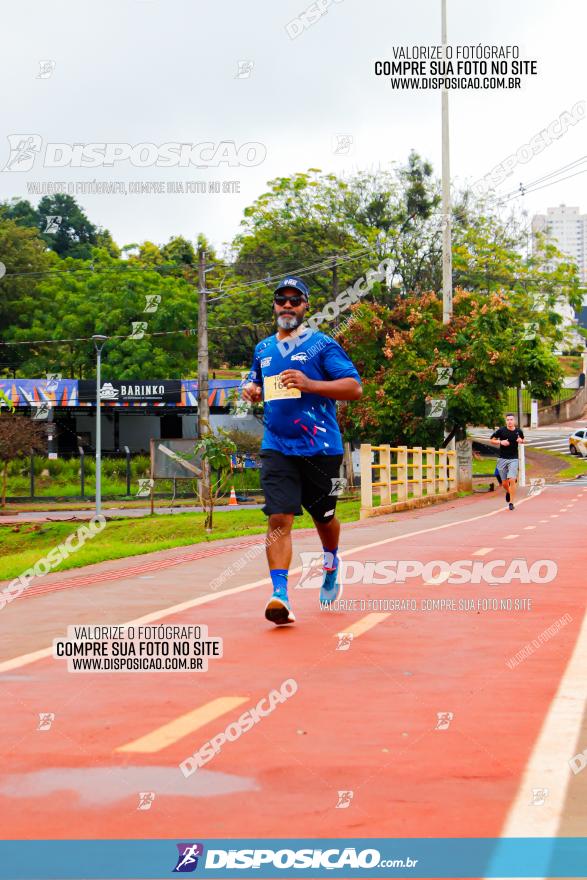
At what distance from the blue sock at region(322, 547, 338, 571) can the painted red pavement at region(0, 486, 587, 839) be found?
321mm

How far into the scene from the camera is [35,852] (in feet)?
11.3

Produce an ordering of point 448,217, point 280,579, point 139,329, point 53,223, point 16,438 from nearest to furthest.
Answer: point 280,579 < point 448,217 < point 16,438 < point 139,329 < point 53,223

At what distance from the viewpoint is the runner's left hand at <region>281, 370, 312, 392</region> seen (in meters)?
7.45

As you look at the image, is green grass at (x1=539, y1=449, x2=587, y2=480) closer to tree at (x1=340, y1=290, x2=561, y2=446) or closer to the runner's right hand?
tree at (x1=340, y1=290, x2=561, y2=446)

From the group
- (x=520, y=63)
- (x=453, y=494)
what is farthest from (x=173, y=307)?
(x=520, y=63)

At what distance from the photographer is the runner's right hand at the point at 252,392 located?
7.97 meters

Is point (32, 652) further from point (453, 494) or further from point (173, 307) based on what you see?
point (173, 307)

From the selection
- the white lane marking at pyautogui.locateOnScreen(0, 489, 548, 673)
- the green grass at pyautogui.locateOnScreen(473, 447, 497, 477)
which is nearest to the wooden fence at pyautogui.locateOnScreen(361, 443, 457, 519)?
the white lane marking at pyautogui.locateOnScreen(0, 489, 548, 673)

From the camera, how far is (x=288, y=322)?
303 inches

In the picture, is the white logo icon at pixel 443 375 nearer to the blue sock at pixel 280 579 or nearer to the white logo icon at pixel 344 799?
the blue sock at pixel 280 579

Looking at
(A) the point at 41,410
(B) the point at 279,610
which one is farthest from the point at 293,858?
(A) the point at 41,410

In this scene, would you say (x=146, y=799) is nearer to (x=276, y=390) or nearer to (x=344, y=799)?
(x=344, y=799)

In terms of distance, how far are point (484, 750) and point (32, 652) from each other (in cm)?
324

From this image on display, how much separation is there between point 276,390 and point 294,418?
23cm
